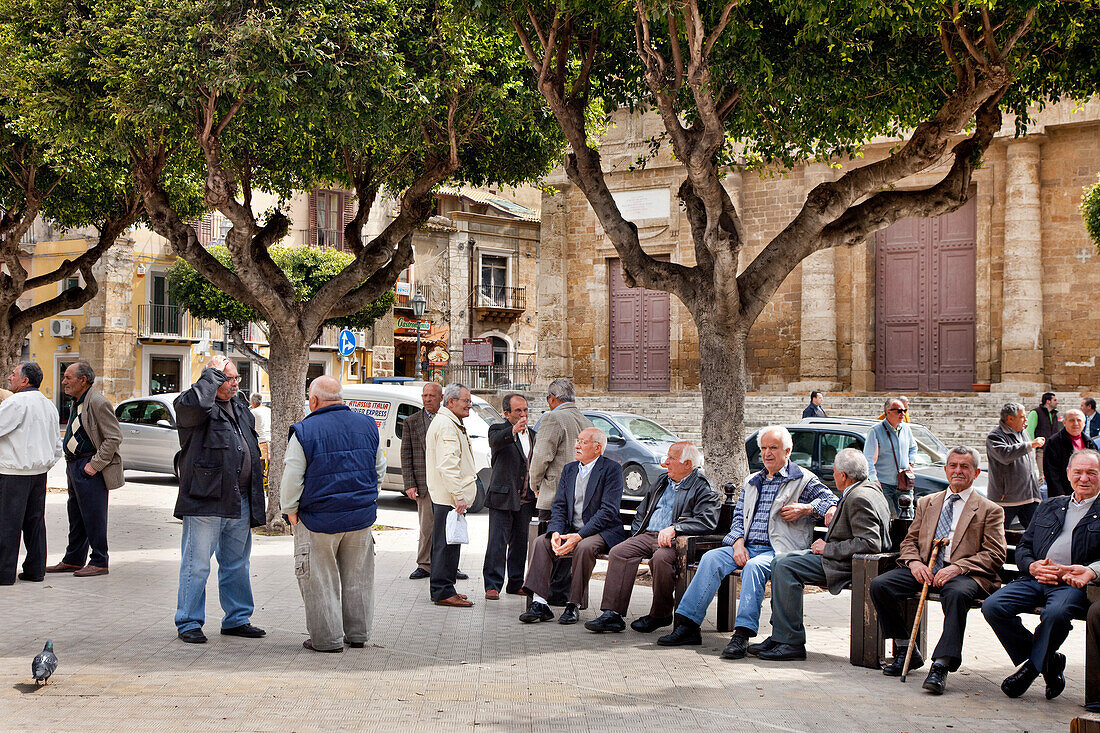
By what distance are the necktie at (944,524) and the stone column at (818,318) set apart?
1899 centimetres

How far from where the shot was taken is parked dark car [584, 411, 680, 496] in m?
16.4

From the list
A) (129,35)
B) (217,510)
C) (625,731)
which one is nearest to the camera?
(625,731)

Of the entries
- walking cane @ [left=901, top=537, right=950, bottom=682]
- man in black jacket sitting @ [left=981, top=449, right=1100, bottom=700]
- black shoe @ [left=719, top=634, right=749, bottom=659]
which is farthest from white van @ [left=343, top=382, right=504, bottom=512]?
man in black jacket sitting @ [left=981, top=449, right=1100, bottom=700]

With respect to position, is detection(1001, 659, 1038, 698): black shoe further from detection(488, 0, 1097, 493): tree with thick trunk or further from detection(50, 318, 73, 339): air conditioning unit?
detection(50, 318, 73, 339): air conditioning unit

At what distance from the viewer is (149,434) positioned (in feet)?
62.6

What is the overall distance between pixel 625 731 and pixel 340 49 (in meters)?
8.79

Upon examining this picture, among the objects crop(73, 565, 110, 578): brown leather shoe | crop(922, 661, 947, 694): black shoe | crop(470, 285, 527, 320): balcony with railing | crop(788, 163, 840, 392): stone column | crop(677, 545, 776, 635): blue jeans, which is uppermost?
crop(470, 285, 527, 320): balcony with railing

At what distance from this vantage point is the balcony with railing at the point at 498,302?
4984cm

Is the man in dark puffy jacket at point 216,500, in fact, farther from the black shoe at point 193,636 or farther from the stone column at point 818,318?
the stone column at point 818,318

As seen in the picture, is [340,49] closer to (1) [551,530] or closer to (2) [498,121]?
(2) [498,121]

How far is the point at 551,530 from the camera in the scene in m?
8.28

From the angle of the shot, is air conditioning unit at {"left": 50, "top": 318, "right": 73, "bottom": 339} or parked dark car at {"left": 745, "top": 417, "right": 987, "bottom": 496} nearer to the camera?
parked dark car at {"left": 745, "top": 417, "right": 987, "bottom": 496}

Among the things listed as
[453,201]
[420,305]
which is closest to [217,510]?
[420,305]

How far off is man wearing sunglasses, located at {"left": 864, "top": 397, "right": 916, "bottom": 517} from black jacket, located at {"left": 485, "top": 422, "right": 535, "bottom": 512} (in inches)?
163
